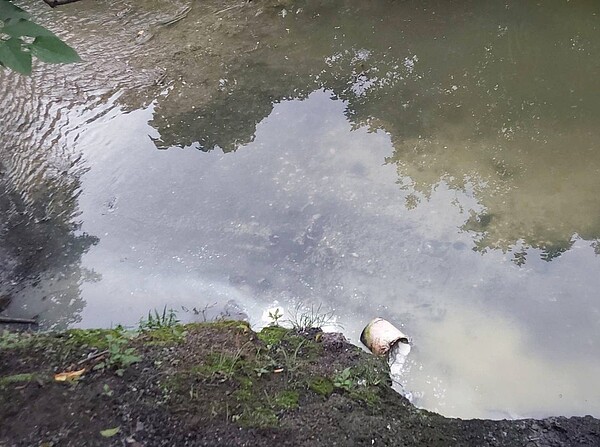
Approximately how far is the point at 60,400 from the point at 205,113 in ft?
9.63

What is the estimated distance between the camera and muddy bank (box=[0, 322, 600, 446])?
1976 mm

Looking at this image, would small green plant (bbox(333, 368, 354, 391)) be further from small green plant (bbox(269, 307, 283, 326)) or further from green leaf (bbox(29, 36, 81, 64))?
green leaf (bbox(29, 36, 81, 64))

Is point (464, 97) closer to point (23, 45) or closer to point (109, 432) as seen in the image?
point (109, 432)

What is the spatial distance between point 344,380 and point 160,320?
1.12m

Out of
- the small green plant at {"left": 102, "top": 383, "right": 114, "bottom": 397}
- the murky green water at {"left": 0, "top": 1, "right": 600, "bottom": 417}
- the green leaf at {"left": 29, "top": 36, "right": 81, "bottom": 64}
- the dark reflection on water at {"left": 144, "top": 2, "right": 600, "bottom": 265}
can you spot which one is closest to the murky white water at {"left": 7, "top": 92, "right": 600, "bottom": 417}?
the murky green water at {"left": 0, "top": 1, "right": 600, "bottom": 417}

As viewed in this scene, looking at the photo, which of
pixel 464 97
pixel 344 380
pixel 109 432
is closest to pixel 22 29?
pixel 109 432

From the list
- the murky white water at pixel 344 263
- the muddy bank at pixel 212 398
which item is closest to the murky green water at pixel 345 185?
the murky white water at pixel 344 263

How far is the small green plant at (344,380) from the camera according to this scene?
232 cm

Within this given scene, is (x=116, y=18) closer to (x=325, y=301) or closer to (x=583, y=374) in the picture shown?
(x=325, y=301)

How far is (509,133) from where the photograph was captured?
13.7 ft

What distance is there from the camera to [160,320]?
116 inches

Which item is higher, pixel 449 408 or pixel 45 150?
pixel 45 150

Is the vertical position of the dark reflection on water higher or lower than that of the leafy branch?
lower

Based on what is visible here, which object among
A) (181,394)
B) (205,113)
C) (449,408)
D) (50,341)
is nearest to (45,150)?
(205,113)
